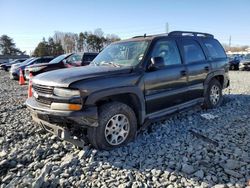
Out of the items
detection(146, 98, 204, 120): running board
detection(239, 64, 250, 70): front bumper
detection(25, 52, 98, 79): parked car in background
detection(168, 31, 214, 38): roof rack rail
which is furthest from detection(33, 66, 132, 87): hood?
detection(239, 64, 250, 70): front bumper

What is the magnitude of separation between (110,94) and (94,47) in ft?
174

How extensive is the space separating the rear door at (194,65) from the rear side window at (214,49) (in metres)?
0.43

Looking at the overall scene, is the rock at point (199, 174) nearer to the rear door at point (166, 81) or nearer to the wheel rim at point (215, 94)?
the rear door at point (166, 81)

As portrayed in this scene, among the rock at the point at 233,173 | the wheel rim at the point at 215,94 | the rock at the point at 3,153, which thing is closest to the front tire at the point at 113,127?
the rock at the point at 3,153

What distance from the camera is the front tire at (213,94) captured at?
623 centimetres

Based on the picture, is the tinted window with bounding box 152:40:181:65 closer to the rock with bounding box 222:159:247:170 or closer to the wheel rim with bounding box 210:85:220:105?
the wheel rim with bounding box 210:85:220:105

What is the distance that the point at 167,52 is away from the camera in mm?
5020

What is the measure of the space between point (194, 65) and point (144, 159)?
8.85 ft

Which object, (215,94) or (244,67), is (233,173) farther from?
(244,67)

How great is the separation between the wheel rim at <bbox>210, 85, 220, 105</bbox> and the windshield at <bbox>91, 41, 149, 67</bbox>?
103 inches

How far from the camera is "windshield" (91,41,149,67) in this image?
4.58 m

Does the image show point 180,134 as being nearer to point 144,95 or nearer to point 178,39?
point 144,95

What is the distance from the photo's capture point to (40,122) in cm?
414

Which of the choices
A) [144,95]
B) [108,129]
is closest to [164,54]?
[144,95]
